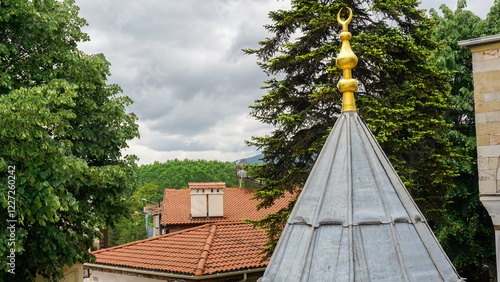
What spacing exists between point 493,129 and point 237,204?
16.2m

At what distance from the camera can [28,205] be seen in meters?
7.98

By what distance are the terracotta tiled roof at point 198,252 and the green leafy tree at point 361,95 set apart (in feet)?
4.40

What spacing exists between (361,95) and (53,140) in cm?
888

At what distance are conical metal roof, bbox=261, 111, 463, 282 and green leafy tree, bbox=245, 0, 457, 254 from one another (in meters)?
8.79

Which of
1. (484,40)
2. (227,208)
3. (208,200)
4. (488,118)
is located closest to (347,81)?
(488,118)

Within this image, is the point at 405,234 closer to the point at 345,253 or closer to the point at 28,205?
the point at 345,253

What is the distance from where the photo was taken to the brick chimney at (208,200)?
2189 centimetres

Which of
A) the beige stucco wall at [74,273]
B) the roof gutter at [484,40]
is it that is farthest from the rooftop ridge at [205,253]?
the roof gutter at [484,40]

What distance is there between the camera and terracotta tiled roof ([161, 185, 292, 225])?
2264 centimetres

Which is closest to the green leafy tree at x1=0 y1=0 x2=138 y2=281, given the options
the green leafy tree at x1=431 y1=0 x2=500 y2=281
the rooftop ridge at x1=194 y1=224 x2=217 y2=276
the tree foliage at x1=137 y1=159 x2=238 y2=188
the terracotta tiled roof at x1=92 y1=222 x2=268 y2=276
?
the rooftop ridge at x1=194 y1=224 x2=217 y2=276

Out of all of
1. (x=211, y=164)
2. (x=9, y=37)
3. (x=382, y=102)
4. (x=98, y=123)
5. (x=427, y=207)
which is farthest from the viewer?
(x=211, y=164)

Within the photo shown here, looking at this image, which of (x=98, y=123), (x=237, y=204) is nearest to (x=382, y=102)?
(x=98, y=123)

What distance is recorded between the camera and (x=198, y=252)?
14.6 metres

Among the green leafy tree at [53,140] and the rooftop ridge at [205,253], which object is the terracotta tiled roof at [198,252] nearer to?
the rooftop ridge at [205,253]
